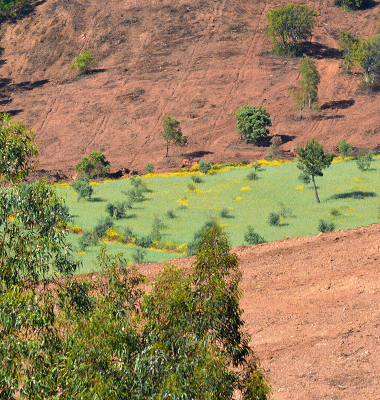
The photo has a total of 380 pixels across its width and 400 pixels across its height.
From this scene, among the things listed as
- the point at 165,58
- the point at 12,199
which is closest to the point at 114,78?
the point at 165,58

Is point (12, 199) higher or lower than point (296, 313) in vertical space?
higher

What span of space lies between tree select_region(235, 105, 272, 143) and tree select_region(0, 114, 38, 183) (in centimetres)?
5662

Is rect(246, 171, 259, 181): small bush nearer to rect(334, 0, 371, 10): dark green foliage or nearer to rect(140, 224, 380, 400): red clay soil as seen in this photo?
rect(140, 224, 380, 400): red clay soil

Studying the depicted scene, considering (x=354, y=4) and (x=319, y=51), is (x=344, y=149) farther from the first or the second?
(x=354, y=4)

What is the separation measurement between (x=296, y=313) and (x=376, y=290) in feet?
10.3

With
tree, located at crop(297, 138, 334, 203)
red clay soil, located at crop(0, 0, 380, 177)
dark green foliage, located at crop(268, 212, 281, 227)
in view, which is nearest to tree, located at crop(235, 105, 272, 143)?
red clay soil, located at crop(0, 0, 380, 177)

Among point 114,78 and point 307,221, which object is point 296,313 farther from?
point 114,78

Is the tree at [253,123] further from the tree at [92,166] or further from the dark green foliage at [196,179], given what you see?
the tree at [92,166]

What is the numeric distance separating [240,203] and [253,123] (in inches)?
973

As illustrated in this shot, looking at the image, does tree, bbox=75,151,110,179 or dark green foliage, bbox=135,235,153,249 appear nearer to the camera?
dark green foliage, bbox=135,235,153,249

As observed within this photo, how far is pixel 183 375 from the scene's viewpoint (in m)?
8.03

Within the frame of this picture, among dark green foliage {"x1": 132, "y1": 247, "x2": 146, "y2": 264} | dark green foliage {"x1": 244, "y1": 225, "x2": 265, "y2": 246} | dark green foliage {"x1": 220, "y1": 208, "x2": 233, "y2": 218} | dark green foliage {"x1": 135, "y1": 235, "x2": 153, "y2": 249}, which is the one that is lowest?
dark green foliage {"x1": 220, "y1": 208, "x2": 233, "y2": 218}

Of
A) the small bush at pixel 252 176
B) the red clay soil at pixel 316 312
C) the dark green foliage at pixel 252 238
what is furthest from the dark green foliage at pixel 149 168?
the red clay soil at pixel 316 312

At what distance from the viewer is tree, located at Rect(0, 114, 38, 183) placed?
29.6 feet
